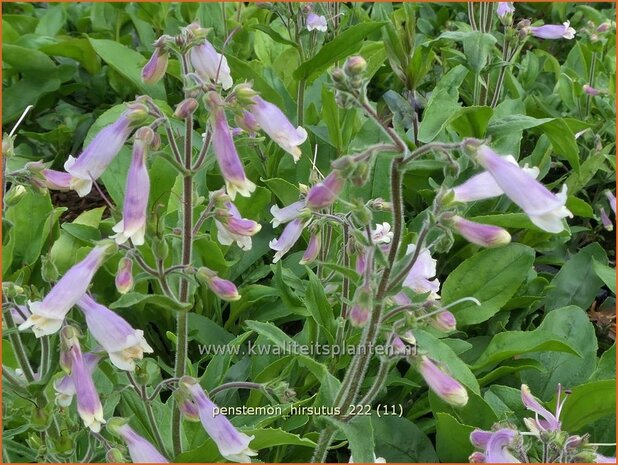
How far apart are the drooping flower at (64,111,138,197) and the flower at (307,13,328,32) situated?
2.02m

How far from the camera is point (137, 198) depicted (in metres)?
1.87

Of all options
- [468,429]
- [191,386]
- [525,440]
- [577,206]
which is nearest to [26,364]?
[191,386]

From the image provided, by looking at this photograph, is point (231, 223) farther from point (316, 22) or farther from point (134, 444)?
point (316, 22)

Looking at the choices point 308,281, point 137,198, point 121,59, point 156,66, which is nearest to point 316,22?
point 121,59

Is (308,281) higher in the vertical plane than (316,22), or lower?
lower

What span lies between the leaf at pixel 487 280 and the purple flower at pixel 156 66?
140cm

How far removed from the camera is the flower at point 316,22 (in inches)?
147

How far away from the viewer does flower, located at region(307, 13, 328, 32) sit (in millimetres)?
3742

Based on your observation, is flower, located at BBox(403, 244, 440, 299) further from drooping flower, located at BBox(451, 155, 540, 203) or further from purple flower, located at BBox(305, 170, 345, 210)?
purple flower, located at BBox(305, 170, 345, 210)

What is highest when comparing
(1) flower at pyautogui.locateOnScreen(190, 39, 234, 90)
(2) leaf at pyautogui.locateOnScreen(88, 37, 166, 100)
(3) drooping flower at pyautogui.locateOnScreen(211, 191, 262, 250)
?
(1) flower at pyautogui.locateOnScreen(190, 39, 234, 90)

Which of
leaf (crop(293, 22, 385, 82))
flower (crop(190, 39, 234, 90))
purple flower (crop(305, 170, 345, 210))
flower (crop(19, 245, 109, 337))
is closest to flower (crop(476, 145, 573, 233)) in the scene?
purple flower (crop(305, 170, 345, 210))

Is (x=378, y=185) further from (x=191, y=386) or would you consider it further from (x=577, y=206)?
(x=191, y=386)

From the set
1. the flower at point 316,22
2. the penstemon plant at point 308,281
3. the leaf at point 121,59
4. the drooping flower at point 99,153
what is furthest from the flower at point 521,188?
the leaf at point 121,59

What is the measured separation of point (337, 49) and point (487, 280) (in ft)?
4.25
